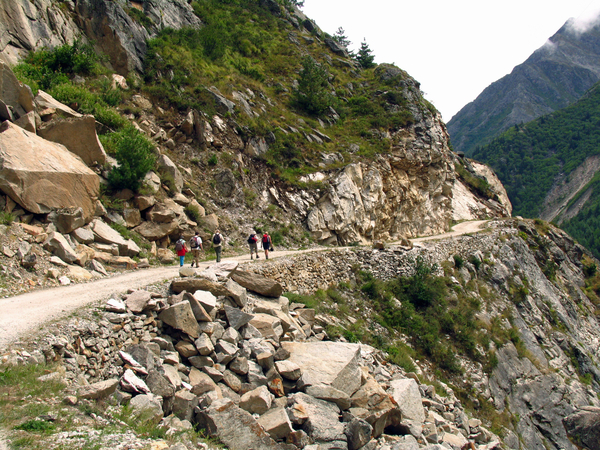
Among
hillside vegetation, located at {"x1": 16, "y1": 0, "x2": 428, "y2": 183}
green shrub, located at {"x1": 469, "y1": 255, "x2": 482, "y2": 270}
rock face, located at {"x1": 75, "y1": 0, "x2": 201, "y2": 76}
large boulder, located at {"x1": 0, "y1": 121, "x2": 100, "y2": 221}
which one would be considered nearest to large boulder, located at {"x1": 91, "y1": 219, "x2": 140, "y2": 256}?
large boulder, located at {"x1": 0, "y1": 121, "x2": 100, "y2": 221}

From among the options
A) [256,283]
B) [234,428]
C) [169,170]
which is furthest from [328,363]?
[169,170]

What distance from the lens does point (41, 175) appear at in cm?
1050

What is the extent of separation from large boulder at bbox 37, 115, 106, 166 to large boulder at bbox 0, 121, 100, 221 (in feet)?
2.34

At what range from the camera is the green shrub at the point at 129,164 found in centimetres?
1383

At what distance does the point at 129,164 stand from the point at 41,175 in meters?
3.90

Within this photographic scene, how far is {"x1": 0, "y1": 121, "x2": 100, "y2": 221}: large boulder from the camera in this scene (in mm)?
9984

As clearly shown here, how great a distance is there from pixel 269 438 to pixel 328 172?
21.2 metres

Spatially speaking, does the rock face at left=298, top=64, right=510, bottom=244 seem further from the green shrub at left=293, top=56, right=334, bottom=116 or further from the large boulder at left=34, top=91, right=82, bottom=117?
the large boulder at left=34, top=91, right=82, bottom=117

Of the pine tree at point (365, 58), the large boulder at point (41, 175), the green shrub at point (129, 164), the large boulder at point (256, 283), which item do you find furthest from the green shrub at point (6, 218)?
the pine tree at point (365, 58)

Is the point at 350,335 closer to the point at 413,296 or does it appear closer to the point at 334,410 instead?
the point at 334,410

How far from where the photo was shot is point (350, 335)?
11.9 metres

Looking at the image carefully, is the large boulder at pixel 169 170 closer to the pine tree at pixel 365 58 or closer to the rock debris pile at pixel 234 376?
the rock debris pile at pixel 234 376

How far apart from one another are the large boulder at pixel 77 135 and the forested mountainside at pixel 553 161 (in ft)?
373

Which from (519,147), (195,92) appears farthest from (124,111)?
(519,147)
